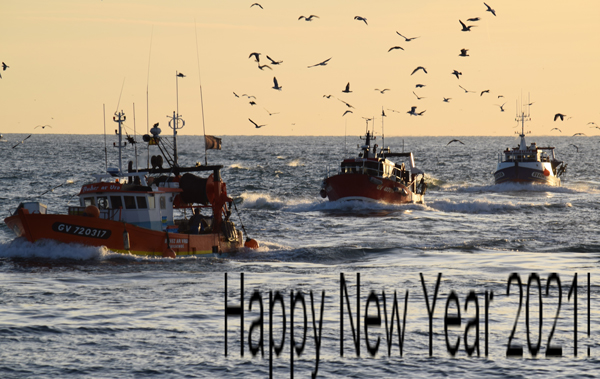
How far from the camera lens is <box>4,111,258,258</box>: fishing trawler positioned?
2194cm

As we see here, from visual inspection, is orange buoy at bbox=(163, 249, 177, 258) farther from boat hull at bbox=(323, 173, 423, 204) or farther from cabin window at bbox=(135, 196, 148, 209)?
boat hull at bbox=(323, 173, 423, 204)

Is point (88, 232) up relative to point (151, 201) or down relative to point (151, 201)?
down

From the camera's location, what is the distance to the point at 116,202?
23.2 m

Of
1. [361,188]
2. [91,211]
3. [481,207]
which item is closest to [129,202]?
[91,211]

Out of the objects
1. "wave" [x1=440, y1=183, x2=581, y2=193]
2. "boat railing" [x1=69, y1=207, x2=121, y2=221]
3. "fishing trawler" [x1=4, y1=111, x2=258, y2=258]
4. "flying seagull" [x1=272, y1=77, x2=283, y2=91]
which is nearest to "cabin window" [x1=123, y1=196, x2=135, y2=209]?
"fishing trawler" [x1=4, y1=111, x2=258, y2=258]

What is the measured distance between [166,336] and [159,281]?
5.68 metres

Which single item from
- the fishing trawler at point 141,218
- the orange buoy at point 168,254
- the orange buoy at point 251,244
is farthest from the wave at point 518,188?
the orange buoy at point 168,254

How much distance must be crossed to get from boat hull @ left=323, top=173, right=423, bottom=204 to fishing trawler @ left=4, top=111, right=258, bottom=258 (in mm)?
20998

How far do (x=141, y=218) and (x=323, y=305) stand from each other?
37.9 ft

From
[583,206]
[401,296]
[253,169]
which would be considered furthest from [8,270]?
[253,169]

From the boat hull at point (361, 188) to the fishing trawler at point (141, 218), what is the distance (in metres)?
21.0

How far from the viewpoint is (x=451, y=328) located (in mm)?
14219

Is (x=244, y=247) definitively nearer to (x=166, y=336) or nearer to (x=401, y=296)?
(x=401, y=296)

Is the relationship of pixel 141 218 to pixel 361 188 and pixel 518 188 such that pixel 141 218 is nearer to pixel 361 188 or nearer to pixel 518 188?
pixel 361 188
